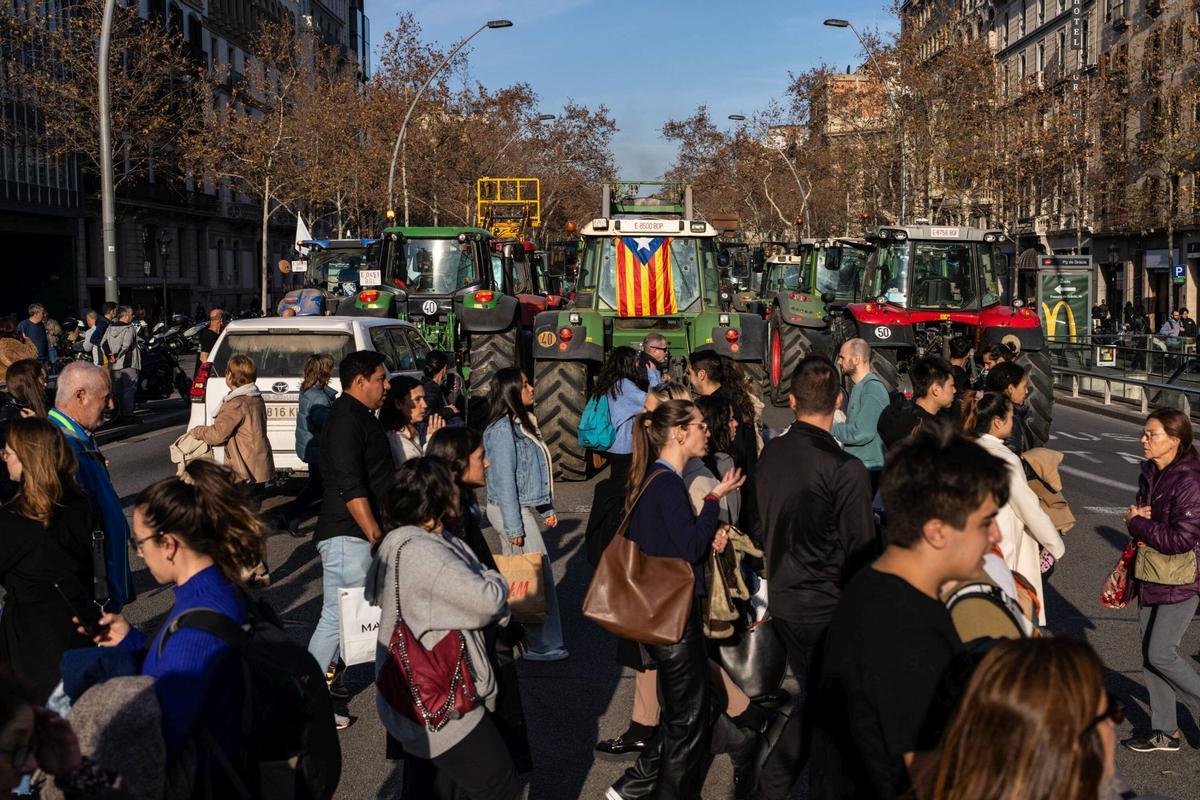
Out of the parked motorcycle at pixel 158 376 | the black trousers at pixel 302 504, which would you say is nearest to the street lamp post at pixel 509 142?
the parked motorcycle at pixel 158 376

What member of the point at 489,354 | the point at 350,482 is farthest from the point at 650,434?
the point at 489,354

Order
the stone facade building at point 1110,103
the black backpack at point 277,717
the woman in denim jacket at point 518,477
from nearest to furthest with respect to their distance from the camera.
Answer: the black backpack at point 277,717 → the woman in denim jacket at point 518,477 → the stone facade building at point 1110,103

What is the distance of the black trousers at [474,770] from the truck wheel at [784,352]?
15333 millimetres

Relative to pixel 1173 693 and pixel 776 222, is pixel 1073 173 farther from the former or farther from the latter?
pixel 1173 693

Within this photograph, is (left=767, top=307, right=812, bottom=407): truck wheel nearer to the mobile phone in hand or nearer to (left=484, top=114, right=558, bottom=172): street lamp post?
the mobile phone in hand

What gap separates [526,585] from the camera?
20.4 feet

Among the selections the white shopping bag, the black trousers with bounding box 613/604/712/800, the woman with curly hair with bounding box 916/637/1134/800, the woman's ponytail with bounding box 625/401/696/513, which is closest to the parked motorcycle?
the white shopping bag

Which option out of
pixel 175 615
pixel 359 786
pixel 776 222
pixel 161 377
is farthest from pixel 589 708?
pixel 776 222

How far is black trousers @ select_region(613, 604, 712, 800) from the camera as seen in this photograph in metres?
4.98

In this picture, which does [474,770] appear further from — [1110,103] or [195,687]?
[1110,103]

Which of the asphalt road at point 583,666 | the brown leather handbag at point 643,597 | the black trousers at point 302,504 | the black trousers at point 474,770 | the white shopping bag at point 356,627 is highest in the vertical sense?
the brown leather handbag at point 643,597

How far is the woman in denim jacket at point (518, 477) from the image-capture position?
285 inches

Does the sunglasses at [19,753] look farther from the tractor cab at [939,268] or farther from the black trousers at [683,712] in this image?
the tractor cab at [939,268]

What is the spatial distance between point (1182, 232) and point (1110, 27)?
32.3 ft
